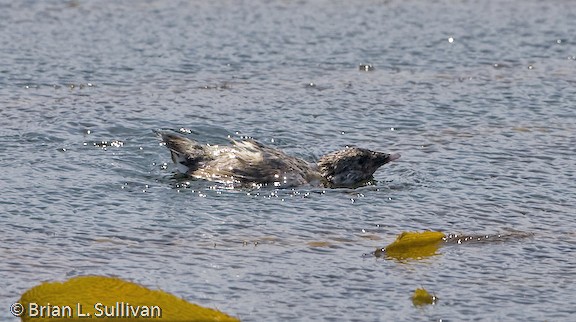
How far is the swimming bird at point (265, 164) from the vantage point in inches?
330

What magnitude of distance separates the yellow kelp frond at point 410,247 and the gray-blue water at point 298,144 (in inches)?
3.7

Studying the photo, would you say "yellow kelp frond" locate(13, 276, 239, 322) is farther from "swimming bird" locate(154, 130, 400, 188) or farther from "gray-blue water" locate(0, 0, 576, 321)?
"swimming bird" locate(154, 130, 400, 188)

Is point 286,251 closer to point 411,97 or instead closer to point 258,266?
point 258,266

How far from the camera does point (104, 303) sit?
555 centimetres

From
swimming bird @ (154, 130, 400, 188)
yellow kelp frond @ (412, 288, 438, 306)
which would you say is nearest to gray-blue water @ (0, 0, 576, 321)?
yellow kelp frond @ (412, 288, 438, 306)

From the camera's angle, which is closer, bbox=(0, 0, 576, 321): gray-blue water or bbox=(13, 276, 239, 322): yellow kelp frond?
bbox=(13, 276, 239, 322): yellow kelp frond

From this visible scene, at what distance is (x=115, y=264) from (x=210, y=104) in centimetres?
379

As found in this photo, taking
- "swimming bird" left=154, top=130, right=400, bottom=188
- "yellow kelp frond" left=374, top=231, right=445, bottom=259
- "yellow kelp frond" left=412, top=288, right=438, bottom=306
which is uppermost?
"swimming bird" left=154, top=130, right=400, bottom=188

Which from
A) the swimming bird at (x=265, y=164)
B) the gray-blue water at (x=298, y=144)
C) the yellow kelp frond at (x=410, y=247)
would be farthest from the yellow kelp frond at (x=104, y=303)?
the swimming bird at (x=265, y=164)

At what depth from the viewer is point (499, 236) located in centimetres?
721

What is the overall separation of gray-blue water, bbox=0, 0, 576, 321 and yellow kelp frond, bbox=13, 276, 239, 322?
223mm

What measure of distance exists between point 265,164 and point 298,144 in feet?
2.74

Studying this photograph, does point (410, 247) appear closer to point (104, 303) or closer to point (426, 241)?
point (426, 241)

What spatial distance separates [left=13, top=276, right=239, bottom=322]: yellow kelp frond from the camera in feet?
18.0
